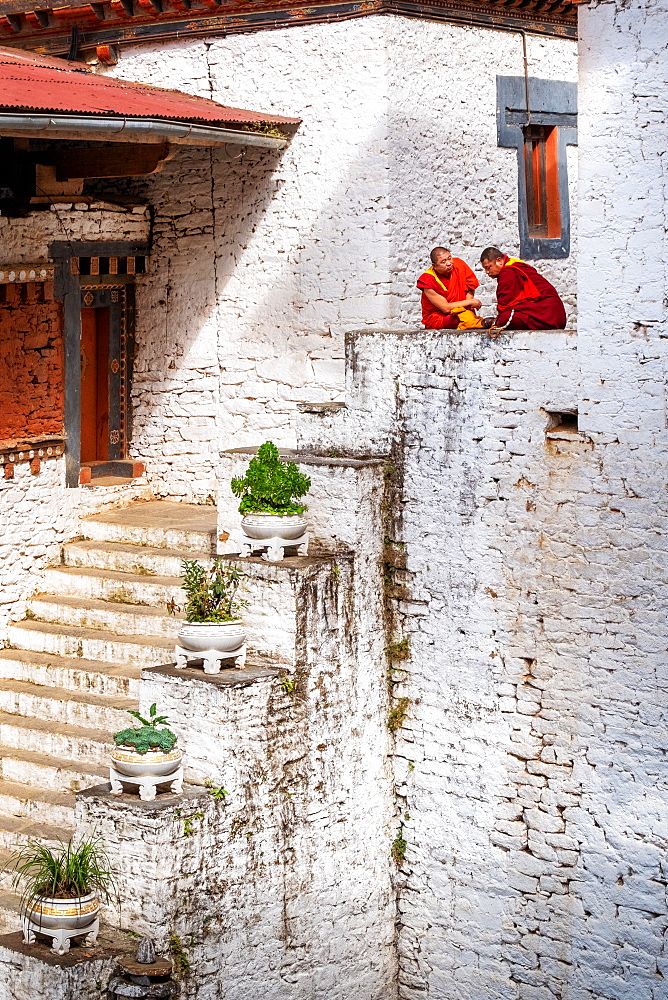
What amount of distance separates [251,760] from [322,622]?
940 mm

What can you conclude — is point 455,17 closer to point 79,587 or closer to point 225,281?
point 225,281

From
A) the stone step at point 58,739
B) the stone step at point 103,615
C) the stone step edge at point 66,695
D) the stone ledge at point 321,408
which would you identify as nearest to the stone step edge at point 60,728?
the stone step at point 58,739

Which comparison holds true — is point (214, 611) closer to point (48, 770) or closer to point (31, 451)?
point (48, 770)

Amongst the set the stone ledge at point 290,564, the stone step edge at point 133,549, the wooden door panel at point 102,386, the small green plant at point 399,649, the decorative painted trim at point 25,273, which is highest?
the decorative painted trim at point 25,273

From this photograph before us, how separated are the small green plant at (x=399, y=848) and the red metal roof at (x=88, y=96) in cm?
462

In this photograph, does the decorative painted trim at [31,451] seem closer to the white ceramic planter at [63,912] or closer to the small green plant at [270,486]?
the small green plant at [270,486]

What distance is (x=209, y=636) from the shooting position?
8766 mm

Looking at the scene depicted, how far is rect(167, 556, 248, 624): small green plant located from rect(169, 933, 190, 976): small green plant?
Result: 1.75m

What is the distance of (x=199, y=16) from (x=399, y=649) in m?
4.78

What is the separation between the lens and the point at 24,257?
1062cm

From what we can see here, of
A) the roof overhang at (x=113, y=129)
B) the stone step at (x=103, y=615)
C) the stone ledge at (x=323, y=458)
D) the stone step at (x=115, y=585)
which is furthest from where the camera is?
the stone step at (x=115, y=585)

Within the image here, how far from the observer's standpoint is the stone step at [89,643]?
9.77 m

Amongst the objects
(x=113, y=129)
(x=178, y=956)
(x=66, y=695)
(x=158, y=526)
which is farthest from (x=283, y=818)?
(x=113, y=129)

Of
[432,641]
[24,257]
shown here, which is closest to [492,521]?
[432,641]
